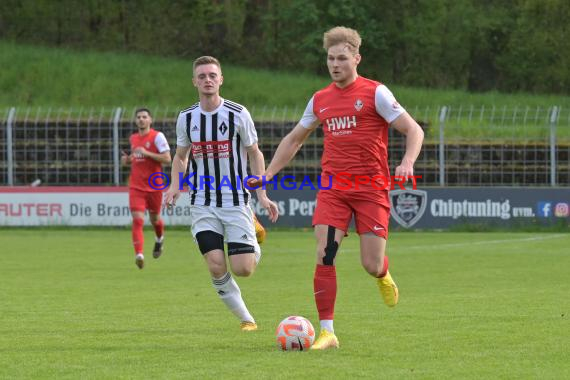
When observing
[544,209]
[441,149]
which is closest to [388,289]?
[544,209]

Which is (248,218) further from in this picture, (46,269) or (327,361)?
(46,269)

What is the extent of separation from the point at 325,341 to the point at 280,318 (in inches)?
84.9

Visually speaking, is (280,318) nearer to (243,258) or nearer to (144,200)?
(243,258)

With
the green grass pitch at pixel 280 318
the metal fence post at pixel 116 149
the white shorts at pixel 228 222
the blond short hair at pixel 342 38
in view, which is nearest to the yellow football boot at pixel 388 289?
the green grass pitch at pixel 280 318

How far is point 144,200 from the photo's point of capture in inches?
687

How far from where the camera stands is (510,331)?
29.7 ft

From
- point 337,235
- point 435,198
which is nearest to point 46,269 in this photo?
point 337,235

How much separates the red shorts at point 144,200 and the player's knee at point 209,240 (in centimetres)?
793

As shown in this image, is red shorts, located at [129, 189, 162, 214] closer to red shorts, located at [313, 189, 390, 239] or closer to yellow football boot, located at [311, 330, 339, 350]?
red shorts, located at [313, 189, 390, 239]

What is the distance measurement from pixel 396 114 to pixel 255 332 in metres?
2.08

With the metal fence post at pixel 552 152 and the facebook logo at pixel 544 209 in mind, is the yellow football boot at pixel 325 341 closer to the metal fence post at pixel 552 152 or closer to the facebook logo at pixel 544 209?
the facebook logo at pixel 544 209

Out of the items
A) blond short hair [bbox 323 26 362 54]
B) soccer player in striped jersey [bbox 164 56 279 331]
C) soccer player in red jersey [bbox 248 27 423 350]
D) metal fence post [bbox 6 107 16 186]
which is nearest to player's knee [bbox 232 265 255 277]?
soccer player in striped jersey [bbox 164 56 279 331]

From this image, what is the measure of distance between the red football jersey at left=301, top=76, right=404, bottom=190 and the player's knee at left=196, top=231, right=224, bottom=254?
125 cm

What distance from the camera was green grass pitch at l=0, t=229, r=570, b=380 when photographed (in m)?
7.45
